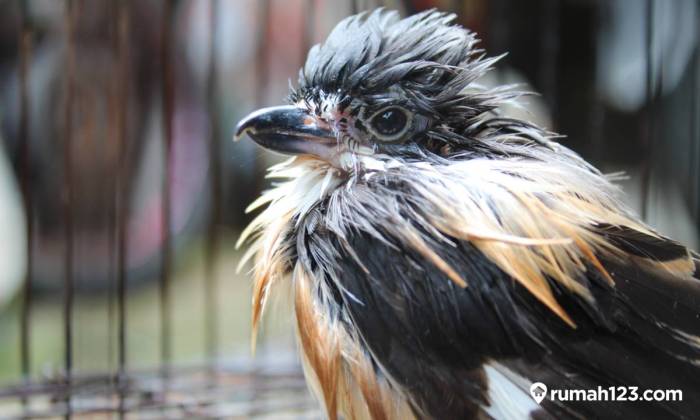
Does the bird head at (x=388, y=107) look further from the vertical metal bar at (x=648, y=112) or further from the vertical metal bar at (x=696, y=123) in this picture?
the vertical metal bar at (x=696, y=123)

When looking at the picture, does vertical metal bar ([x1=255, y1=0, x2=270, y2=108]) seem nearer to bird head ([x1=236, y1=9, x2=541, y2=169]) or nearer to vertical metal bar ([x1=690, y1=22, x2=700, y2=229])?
bird head ([x1=236, y1=9, x2=541, y2=169])

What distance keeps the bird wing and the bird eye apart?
227 mm

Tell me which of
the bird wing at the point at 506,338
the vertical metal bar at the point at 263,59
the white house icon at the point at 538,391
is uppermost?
the vertical metal bar at the point at 263,59

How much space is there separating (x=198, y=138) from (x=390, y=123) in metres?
2.27

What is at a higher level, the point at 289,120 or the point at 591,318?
the point at 289,120

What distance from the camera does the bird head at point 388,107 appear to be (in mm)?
1009

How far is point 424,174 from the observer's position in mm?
942

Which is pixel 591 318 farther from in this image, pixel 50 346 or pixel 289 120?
pixel 50 346

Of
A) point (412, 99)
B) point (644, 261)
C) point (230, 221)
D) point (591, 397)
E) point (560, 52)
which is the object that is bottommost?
point (230, 221)

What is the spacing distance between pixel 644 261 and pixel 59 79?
2671 mm

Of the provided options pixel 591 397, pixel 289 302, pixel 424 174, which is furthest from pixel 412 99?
pixel 591 397

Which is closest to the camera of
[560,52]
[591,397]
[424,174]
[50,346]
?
[591,397]

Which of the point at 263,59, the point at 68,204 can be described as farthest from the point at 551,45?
the point at 68,204

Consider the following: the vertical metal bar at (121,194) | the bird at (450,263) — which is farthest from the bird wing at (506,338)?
the vertical metal bar at (121,194)
